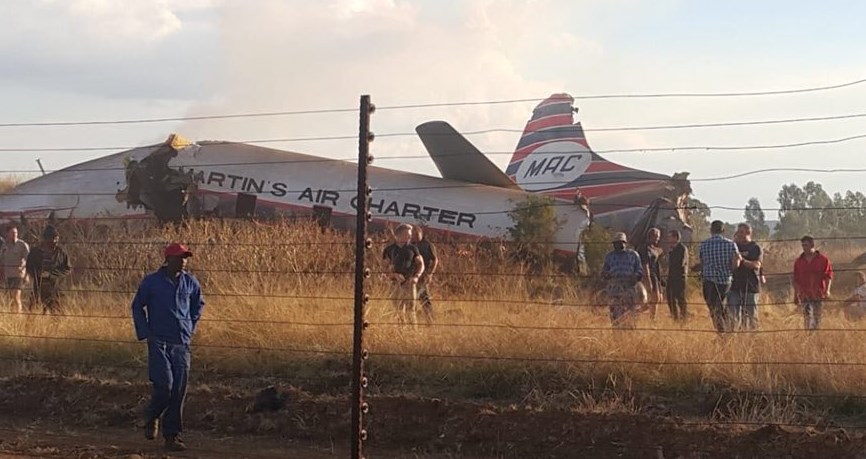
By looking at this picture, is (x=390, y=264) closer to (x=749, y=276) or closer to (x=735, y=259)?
(x=735, y=259)

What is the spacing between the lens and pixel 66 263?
13695mm

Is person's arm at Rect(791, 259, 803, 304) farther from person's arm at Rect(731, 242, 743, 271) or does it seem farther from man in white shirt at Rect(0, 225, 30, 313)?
man in white shirt at Rect(0, 225, 30, 313)

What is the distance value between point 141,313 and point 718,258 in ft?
20.0

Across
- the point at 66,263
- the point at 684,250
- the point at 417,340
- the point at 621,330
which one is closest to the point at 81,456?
the point at 417,340

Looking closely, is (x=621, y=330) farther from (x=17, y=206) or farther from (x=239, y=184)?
(x=17, y=206)

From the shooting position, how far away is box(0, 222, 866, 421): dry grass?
844 centimetres

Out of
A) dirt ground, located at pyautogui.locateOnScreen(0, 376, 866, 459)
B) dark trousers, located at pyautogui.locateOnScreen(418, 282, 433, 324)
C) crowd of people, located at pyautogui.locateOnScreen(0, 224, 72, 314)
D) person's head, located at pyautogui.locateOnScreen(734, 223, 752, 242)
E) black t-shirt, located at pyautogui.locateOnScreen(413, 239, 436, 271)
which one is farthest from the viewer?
crowd of people, located at pyautogui.locateOnScreen(0, 224, 72, 314)

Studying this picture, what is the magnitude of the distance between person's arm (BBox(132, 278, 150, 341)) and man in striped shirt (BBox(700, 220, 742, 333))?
19.2 ft

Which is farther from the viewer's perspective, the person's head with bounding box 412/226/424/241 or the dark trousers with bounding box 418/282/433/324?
the person's head with bounding box 412/226/424/241

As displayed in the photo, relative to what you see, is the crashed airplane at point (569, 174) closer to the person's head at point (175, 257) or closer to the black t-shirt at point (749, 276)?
the black t-shirt at point (749, 276)

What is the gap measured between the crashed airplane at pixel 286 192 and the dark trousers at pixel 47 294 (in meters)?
6.28

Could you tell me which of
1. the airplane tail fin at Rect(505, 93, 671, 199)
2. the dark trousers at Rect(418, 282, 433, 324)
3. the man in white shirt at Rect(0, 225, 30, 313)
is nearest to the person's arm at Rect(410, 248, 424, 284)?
the dark trousers at Rect(418, 282, 433, 324)

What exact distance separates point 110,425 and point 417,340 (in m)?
2.77

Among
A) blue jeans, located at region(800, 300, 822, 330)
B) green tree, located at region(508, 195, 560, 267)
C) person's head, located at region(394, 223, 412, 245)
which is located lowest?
blue jeans, located at region(800, 300, 822, 330)
